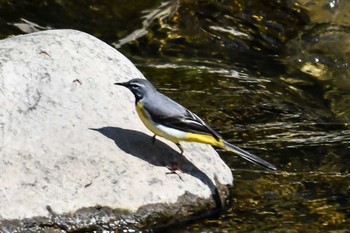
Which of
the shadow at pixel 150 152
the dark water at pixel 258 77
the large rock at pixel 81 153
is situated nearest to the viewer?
the large rock at pixel 81 153

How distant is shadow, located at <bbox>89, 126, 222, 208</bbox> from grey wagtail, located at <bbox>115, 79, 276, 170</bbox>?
21 centimetres

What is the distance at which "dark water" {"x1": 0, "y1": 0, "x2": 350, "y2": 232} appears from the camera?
26.5 ft

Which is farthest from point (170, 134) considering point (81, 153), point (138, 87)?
point (81, 153)

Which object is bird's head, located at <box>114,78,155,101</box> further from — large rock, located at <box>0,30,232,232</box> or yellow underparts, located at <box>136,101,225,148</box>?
large rock, located at <box>0,30,232,232</box>

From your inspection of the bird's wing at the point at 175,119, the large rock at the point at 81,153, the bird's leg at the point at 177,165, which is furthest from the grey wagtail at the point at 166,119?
the large rock at the point at 81,153

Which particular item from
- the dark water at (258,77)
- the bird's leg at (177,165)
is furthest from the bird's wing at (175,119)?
the dark water at (258,77)

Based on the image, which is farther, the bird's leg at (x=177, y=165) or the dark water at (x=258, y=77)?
the dark water at (x=258, y=77)

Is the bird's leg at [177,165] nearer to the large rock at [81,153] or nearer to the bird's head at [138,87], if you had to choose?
the large rock at [81,153]

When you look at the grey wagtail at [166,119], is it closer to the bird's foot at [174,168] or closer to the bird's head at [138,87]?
the bird's head at [138,87]

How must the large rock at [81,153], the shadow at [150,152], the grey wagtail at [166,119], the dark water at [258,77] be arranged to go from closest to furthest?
the large rock at [81,153], the grey wagtail at [166,119], the shadow at [150,152], the dark water at [258,77]

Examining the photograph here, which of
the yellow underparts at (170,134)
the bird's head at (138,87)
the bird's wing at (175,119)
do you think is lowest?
the yellow underparts at (170,134)

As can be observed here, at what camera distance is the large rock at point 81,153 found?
691 cm

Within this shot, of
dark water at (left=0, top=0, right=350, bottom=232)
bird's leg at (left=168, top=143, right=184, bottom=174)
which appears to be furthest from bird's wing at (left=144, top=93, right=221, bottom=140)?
dark water at (left=0, top=0, right=350, bottom=232)

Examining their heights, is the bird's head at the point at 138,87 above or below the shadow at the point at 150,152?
above
